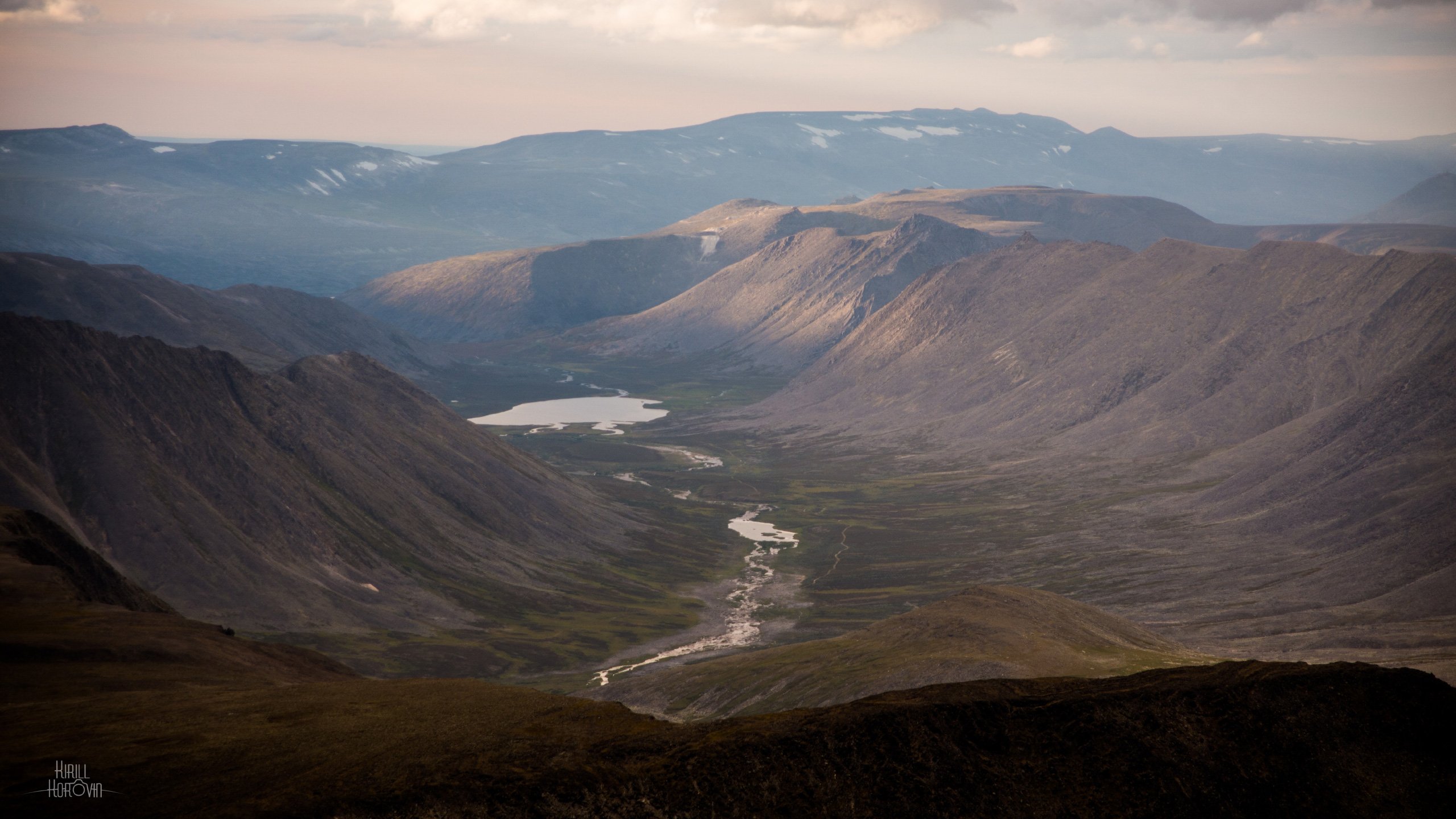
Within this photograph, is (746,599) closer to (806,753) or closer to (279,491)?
(279,491)

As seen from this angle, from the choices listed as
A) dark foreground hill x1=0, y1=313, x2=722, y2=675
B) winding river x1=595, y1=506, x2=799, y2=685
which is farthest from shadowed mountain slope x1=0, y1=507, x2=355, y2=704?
winding river x1=595, y1=506, x2=799, y2=685

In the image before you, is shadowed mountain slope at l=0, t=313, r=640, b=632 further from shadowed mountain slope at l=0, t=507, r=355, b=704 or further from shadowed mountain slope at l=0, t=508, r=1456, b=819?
shadowed mountain slope at l=0, t=508, r=1456, b=819

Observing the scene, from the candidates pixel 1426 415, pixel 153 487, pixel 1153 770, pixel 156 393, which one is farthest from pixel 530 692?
pixel 1426 415

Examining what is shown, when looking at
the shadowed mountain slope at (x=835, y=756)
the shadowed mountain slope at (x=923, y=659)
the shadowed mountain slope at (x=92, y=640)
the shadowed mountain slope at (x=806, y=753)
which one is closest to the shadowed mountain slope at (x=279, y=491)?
the shadowed mountain slope at (x=92, y=640)

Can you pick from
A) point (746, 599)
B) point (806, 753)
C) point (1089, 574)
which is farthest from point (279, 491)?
point (806, 753)

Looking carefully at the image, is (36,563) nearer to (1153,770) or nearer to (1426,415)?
(1153,770)

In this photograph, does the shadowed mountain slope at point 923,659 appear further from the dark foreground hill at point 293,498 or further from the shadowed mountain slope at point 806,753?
the shadowed mountain slope at point 806,753
